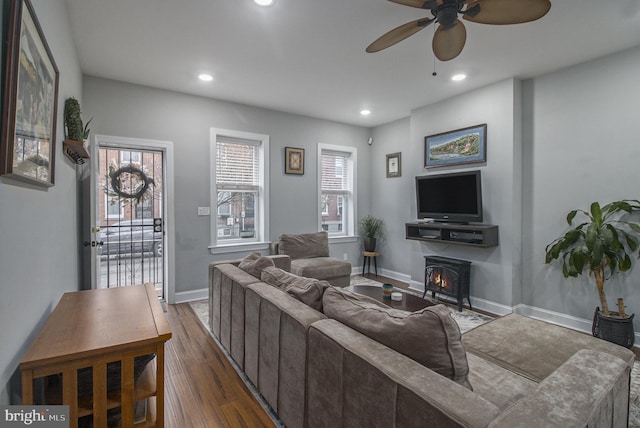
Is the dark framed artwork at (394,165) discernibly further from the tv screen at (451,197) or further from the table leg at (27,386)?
the table leg at (27,386)

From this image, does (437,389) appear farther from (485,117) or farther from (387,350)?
(485,117)

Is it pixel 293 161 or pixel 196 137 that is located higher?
pixel 196 137

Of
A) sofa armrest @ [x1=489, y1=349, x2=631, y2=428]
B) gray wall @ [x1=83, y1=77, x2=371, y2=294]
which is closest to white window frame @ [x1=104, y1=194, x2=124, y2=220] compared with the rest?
gray wall @ [x1=83, y1=77, x2=371, y2=294]

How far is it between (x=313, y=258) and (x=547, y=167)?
3.18m

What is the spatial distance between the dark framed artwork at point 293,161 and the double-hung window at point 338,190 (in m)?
0.54

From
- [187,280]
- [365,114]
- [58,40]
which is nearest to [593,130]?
[365,114]

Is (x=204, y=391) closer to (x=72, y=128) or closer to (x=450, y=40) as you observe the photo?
(x=72, y=128)

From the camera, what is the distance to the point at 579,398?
1.00 meters

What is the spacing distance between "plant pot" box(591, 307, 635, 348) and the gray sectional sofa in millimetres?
1341

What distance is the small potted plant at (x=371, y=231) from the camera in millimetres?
5688

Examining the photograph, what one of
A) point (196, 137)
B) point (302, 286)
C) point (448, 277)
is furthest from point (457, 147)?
point (196, 137)

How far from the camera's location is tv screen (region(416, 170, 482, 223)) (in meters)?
3.87

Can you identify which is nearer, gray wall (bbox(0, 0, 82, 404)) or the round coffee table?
gray wall (bbox(0, 0, 82, 404))

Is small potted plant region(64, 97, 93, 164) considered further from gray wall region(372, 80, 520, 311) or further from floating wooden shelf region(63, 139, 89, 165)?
gray wall region(372, 80, 520, 311)
